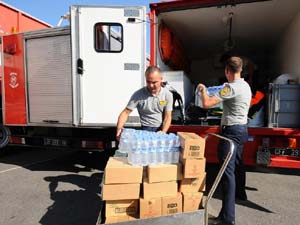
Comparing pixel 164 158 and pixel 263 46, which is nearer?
pixel 164 158

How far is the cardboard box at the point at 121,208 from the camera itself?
2.51 metres

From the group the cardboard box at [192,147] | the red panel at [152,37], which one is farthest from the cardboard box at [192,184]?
the red panel at [152,37]

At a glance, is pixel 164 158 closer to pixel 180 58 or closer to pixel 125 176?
pixel 125 176

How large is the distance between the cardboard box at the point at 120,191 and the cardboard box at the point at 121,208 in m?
0.06

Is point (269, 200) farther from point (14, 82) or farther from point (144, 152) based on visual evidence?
point (14, 82)

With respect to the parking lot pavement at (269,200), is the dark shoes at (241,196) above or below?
above

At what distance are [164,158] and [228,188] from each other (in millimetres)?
813

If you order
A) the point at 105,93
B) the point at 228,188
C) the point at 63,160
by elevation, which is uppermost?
the point at 105,93

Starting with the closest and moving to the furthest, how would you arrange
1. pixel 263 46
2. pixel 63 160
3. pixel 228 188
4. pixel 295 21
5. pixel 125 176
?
pixel 125 176 → pixel 228 188 → pixel 295 21 → pixel 63 160 → pixel 263 46

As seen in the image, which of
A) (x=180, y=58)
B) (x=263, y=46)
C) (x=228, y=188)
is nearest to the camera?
(x=228, y=188)

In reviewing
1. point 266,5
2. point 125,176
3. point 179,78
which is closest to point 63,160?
point 179,78

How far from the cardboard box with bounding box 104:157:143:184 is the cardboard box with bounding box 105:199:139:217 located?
192 millimetres

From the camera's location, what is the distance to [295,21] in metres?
5.29

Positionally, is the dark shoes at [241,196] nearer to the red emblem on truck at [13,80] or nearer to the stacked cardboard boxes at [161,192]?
the stacked cardboard boxes at [161,192]
